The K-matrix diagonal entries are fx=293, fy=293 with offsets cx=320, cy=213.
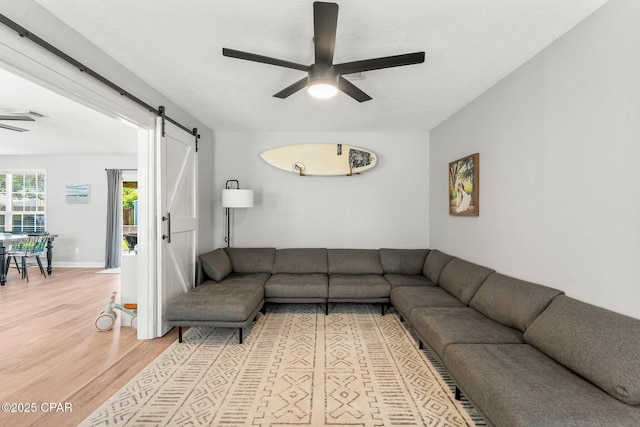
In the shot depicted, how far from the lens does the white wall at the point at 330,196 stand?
15.7ft

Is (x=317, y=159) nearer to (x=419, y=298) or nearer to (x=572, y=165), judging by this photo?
(x=419, y=298)

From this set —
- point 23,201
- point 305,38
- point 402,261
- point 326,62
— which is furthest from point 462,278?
point 23,201

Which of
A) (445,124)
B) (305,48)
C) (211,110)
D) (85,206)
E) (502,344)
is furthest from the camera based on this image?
(85,206)

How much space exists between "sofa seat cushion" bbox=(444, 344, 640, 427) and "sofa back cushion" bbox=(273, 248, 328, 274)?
2493 millimetres

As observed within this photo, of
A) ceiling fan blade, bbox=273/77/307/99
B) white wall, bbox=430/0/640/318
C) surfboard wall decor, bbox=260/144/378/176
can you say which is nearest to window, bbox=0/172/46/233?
surfboard wall decor, bbox=260/144/378/176

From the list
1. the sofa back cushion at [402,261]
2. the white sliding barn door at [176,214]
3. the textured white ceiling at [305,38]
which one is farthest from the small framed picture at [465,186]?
the white sliding barn door at [176,214]

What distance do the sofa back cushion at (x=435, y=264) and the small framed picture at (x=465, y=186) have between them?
597 mm

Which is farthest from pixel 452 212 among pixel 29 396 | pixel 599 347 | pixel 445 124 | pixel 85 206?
pixel 85 206

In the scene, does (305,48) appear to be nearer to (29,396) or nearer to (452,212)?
(452,212)

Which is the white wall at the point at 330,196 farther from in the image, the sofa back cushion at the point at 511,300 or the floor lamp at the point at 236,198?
the sofa back cushion at the point at 511,300

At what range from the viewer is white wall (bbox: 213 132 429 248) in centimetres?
479

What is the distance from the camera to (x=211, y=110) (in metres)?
3.79

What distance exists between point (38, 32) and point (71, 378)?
2572mm

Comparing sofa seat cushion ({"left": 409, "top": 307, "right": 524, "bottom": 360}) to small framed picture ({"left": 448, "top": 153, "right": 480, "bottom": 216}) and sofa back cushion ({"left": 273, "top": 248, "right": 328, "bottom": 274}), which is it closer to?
small framed picture ({"left": 448, "top": 153, "right": 480, "bottom": 216})
